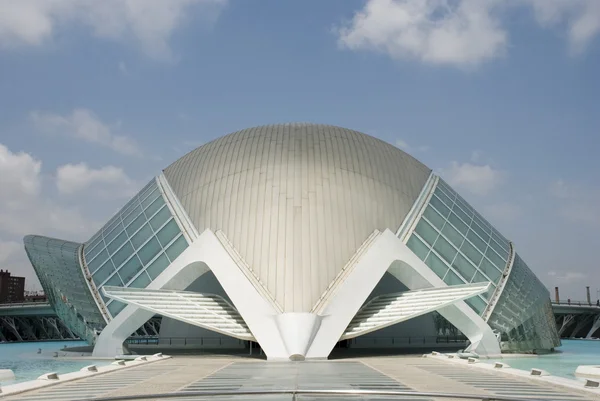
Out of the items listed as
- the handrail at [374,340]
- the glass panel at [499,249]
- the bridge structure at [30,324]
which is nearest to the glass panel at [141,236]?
the handrail at [374,340]

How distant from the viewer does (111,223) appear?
35.0m

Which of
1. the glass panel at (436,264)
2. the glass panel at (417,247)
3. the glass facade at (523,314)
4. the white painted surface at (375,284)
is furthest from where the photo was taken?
the glass panel at (417,247)

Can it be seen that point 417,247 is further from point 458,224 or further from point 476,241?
point 476,241

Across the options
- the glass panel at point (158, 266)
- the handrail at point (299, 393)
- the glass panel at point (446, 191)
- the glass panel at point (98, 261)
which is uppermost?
the glass panel at point (446, 191)

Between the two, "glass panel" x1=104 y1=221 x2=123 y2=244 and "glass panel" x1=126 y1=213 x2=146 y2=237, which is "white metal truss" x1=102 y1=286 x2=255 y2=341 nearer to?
"glass panel" x1=126 y1=213 x2=146 y2=237

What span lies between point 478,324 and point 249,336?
32.3 feet

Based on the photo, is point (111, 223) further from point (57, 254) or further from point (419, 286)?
point (419, 286)

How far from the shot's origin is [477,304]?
90.4 feet

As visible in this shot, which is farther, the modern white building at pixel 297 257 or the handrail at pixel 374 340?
the handrail at pixel 374 340

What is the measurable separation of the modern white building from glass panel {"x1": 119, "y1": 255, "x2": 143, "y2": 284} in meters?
0.11

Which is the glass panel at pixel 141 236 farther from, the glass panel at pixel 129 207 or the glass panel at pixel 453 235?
the glass panel at pixel 453 235

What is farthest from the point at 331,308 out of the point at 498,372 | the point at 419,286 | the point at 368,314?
the point at 498,372

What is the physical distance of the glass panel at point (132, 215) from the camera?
3350 centimetres

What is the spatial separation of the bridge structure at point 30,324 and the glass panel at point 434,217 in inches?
1714
